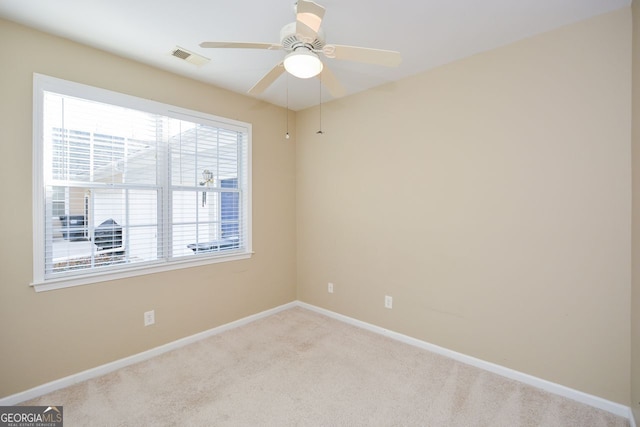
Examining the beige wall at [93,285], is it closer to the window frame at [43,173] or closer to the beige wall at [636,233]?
the window frame at [43,173]

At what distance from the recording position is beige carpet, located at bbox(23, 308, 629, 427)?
1.92m

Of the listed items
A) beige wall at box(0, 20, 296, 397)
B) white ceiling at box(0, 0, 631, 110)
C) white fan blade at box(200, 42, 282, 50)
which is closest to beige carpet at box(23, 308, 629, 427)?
beige wall at box(0, 20, 296, 397)

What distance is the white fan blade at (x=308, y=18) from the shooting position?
1.32 metres

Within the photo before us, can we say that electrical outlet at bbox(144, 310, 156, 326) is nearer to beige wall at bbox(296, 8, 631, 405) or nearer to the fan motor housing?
beige wall at bbox(296, 8, 631, 405)

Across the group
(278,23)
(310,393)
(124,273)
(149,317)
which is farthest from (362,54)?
(149,317)

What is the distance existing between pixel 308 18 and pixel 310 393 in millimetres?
2373

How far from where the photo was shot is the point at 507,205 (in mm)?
2355

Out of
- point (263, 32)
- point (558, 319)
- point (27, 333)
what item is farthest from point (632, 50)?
point (27, 333)

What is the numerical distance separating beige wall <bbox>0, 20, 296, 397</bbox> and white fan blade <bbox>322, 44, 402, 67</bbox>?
1.66 meters

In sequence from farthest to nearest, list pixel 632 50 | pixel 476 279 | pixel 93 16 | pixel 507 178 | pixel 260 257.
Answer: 1. pixel 260 257
2. pixel 476 279
3. pixel 507 178
4. pixel 93 16
5. pixel 632 50

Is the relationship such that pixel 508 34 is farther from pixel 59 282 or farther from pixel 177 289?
pixel 59 282

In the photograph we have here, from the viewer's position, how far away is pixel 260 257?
3.62 metres

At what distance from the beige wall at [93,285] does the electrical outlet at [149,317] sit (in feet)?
0.15

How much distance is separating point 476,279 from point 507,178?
867 mm
